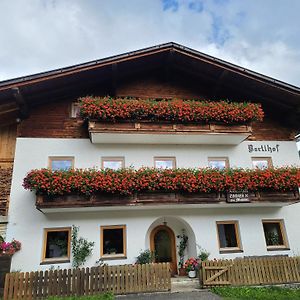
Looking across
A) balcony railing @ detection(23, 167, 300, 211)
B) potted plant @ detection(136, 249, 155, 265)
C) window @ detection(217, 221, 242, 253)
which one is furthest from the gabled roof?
potted plant @ detection(136, 249, 155, 265)

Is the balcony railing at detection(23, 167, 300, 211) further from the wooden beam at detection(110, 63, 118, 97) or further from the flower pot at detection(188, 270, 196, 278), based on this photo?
the wooden beam at detection(110, 63, 118, 97)

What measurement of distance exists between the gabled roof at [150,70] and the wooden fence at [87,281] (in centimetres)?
642

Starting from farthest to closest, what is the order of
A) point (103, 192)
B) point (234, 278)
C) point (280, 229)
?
point (280, 229), point (103, 192), point (234, 278)

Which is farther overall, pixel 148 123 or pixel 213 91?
pixel 213 91

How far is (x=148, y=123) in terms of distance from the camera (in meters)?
11.2

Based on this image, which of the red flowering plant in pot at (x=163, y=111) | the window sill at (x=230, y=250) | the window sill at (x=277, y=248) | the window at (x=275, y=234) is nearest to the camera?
the red flowering plant in pot at (x=163, y=111)

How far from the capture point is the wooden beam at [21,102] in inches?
419

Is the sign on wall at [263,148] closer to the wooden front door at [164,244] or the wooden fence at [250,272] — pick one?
the wooden fence at [250,272]

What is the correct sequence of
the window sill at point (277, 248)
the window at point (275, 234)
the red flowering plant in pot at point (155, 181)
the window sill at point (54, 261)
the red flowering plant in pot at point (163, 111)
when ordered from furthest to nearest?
1. the window at point (275, 234)
2. the window sill at point (277, 248)
3. the red flowering plant in pot at point (163, 111)
4. the window sill at point (54, 261)
5. the red flowering plant in pot at point (155, 181)

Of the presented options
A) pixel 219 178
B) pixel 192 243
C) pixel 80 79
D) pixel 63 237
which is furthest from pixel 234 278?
pixel 80 79

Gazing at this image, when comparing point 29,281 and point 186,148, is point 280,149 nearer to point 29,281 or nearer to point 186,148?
point 186,148

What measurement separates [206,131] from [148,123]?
2404 mm

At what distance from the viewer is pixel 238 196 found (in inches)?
425

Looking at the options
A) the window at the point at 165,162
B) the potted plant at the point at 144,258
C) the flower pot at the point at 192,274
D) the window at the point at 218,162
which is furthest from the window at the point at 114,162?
the flower pot at the point at 192,274
